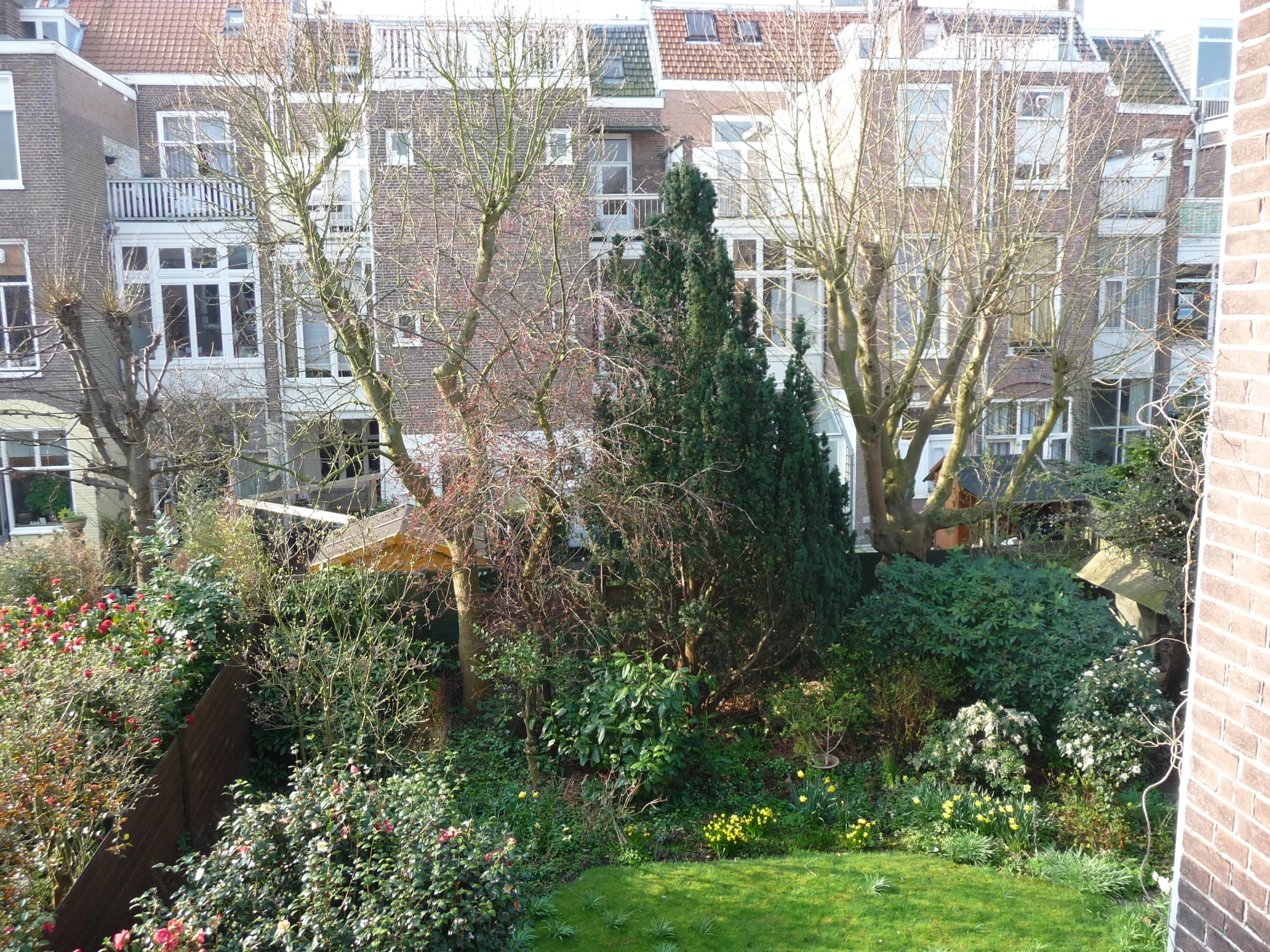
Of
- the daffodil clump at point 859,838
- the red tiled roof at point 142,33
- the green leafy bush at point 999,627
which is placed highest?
the red tiled roof at point 142,33

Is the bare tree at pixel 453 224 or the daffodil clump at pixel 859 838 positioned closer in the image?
the daffodil clump at pixel 859 838

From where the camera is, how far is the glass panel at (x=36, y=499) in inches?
690

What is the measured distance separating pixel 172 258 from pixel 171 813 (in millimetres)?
15517

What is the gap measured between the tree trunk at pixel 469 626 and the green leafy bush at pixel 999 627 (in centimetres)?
391

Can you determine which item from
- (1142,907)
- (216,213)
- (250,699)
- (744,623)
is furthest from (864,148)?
(216,213)

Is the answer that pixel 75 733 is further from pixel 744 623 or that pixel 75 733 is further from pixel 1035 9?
pixel 1035 9

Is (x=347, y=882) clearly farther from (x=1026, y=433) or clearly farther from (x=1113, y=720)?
(x=1026, y=433)

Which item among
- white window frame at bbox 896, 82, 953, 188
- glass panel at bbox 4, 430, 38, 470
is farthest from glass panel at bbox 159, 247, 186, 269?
white window frame at bbox 896, 82, 953, 188

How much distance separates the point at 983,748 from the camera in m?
7.93

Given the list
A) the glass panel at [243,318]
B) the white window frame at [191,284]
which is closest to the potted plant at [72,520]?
the white window frame at [191,284]

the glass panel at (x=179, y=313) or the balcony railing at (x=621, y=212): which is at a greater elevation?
the balcony railing at (x=621, y=212)

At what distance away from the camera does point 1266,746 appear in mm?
2711

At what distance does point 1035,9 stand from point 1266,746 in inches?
395

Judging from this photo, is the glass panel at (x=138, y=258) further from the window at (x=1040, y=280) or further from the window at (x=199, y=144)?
the window at (x=1040, y=280)
